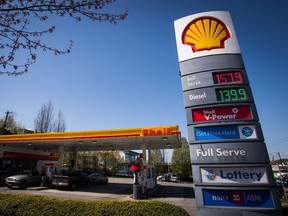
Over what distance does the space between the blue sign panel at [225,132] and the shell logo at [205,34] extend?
2621 mm

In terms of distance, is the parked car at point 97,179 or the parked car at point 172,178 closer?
the parked car at point 97,179

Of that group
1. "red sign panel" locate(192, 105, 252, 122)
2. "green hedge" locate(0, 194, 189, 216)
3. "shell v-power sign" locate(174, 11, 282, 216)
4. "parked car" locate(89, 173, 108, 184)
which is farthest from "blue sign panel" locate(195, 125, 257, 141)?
"parked car" locate(89, 173, 108, 184)

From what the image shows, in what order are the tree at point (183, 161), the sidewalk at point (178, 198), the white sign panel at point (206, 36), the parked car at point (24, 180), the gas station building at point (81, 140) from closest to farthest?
1. the white sign panel at point (206, 36)
2. the sidewalk at point (178, 198)
3. the gas station building at point (81, 140)
4. the parked car at point (24, 180)
5. the tree at point (183, 161)

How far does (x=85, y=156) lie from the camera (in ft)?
162

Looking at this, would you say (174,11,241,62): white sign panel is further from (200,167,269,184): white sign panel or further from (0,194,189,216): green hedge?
(0,194,189,216): green hedge

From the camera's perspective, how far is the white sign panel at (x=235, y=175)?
474 cm

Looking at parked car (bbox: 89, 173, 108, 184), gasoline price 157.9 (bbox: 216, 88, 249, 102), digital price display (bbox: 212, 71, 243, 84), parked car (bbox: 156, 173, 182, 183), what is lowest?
parked car (bbox: 156, 173, 182, 183)

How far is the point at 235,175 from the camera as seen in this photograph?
487 centimetres

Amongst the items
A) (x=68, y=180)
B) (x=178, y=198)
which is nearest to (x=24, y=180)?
(x=68, y=180)

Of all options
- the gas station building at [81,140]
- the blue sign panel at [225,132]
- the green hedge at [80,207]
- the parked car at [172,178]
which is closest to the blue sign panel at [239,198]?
the green hedge at [80,207]

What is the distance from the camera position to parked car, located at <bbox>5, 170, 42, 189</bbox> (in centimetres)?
1767

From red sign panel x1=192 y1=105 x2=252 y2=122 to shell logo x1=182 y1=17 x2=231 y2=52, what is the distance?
81.4 inches

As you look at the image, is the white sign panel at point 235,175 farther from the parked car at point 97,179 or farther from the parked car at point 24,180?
the parked car at point 97,179

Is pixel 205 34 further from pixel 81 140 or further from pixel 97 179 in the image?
pixel 97 179
